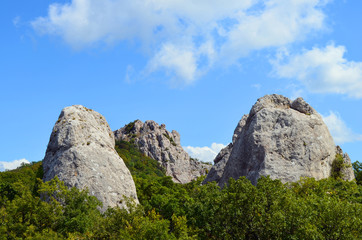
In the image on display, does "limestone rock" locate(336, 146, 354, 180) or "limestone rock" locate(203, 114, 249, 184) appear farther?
"limestone rock" locate(203, 114, 249, 184)

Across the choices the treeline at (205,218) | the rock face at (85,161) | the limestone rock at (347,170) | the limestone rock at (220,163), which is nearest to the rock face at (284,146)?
the limestone rock at (347,170)

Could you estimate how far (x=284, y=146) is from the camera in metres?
53.6

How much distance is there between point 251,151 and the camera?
5456 centimetres

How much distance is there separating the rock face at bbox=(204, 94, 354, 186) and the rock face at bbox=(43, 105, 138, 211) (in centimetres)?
1939

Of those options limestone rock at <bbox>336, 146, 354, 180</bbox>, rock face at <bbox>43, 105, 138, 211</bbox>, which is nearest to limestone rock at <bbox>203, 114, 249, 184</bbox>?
limestone rock at <bbox>336, 146, 354, 180</bbox>

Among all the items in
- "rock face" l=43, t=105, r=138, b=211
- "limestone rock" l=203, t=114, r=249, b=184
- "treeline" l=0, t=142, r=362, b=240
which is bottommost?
"treeline" l=0, t=142, r=362, b=240

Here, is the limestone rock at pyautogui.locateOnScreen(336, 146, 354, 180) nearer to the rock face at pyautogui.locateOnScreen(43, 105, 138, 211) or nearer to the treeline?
the treeline

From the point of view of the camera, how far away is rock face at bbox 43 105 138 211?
1566 inches

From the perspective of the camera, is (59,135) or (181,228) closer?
(181,228)

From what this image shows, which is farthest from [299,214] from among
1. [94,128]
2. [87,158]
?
[94,128]

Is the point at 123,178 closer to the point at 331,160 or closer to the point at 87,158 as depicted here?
the point at 87,158

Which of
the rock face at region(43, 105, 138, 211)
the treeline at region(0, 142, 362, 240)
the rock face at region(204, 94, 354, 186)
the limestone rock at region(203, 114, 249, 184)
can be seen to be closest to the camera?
the treeline at region(0, 142, 362, 240)

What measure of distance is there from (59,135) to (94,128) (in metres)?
4.84

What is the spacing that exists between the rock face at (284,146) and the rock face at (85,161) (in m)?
19.4
